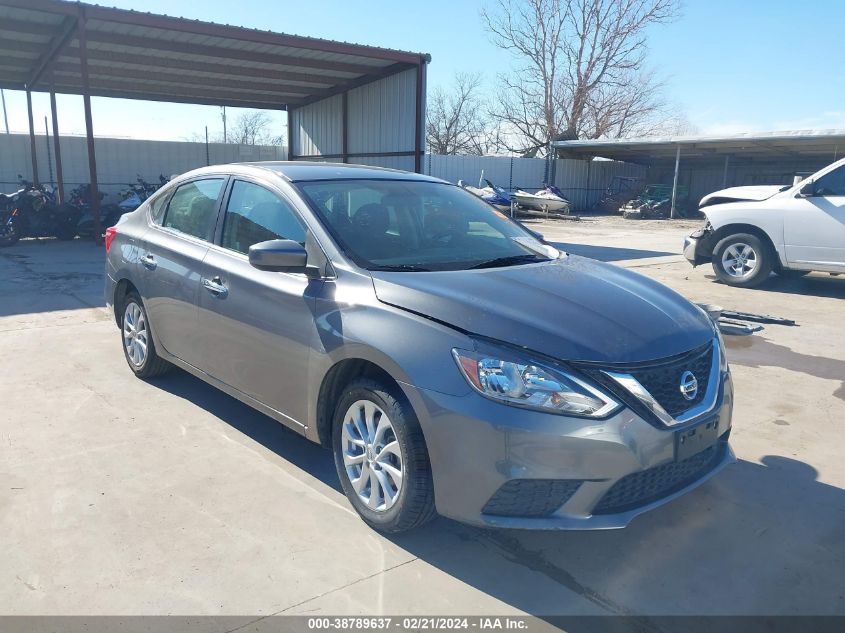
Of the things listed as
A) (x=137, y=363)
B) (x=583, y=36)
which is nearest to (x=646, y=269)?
(x=137, y=363)

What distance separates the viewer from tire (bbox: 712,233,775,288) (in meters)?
9.22

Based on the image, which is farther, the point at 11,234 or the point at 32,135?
the point at 32,135

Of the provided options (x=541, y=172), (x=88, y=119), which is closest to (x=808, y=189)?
(x=88, y=119)

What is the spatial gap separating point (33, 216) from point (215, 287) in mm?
13010

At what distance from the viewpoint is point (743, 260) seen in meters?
9.45

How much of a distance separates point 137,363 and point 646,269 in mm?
8864

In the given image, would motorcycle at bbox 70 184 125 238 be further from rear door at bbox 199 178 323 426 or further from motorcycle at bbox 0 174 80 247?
rear door at bbox 199 178 323 426

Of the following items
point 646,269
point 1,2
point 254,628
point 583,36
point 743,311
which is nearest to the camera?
point 254,628

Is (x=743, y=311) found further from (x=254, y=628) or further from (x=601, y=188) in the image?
(x=601, y=188)

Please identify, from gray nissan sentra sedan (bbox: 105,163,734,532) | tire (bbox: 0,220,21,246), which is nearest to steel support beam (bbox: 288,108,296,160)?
tire (bbox: 0,220,21,246)

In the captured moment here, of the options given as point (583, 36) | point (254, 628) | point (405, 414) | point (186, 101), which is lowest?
point (254, 628)

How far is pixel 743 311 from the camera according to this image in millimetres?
7906

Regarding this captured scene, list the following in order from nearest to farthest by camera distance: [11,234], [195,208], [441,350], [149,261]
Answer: [441,350] → [195,208] → [149,261] → [11,234]

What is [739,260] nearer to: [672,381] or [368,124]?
[672,381]
